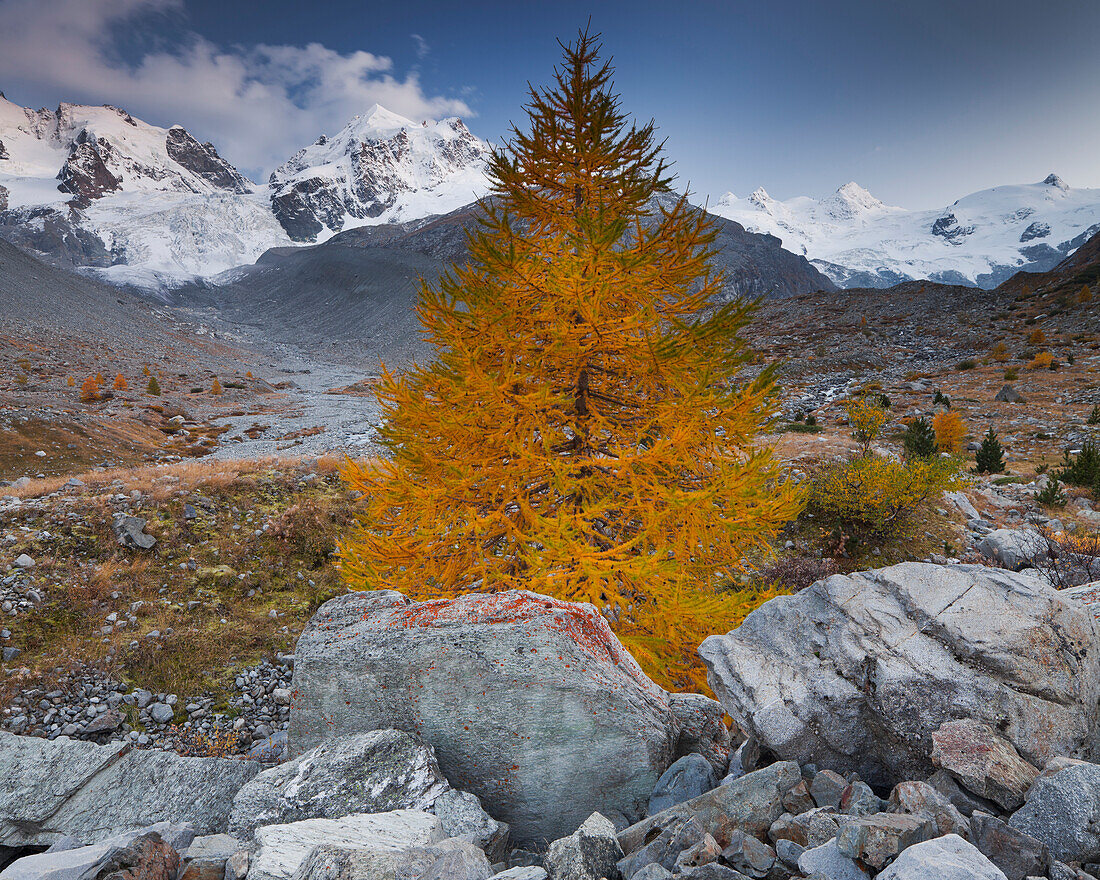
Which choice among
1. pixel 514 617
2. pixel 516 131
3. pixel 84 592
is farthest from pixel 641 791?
pixel 84 592

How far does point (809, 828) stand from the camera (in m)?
2.71

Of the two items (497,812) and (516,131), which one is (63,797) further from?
(516,131)

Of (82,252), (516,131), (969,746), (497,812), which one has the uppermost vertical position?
(82,252)

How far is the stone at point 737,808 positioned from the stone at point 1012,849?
1027 millimetres

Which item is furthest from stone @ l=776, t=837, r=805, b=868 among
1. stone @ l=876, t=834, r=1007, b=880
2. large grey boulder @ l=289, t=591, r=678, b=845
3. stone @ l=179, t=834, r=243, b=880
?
stone @ l=179, t=834, r=243, b=880

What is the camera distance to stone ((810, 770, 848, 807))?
10.3 feet

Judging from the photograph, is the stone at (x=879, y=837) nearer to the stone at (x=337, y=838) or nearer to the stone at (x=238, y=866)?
the stone at (x=337, y=838)

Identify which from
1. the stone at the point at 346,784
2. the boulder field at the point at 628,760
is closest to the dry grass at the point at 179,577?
the boulder field at the point at 628,760

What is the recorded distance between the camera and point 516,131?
7.03 metres

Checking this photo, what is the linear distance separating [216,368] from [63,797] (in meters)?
82.6

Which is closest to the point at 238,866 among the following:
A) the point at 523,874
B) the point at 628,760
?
the point at 523,874

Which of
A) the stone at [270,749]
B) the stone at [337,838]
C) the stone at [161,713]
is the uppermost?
the stone at [337,838]

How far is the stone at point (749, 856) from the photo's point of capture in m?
2.52

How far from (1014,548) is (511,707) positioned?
12495mm
